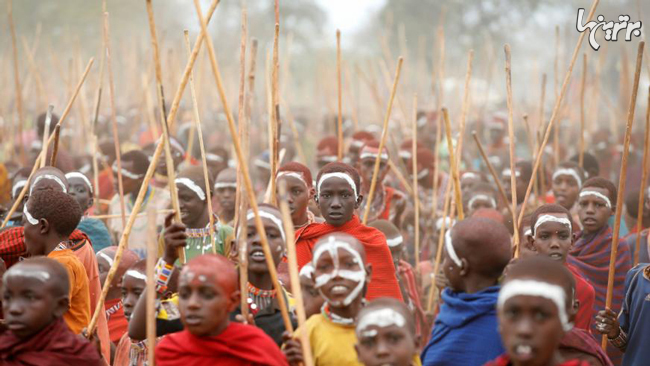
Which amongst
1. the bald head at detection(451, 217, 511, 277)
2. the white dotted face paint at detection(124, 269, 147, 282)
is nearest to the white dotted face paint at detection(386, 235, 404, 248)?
the white dotted face paint at detection(124, 269, 147, 282)

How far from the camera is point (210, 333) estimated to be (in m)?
3.26

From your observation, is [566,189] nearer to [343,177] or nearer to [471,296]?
[343,177]

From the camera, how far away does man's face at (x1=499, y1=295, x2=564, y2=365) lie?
2947 millimetres

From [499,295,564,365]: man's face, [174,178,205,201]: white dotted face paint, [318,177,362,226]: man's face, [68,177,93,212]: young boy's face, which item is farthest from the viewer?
[68,177,93,212]: young boy's face

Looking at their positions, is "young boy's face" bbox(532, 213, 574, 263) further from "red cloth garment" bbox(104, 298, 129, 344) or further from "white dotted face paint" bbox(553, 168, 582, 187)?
"white dotted face paint" bbox(553, 168, 582, 187)

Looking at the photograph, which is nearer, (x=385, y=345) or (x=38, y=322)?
(x=385, y=345)

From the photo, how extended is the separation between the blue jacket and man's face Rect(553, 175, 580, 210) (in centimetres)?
404

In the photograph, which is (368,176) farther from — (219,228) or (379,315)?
(379,315)

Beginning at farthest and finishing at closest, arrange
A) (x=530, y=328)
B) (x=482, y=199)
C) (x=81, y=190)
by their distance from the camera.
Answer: (x=482, y=199) → (x=81, y=190) → (x=530, y=328)

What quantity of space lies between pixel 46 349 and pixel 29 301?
205mm

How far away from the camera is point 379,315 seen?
126 inches

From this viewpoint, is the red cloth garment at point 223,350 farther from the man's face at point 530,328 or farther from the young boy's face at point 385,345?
the man's face at point 530,328

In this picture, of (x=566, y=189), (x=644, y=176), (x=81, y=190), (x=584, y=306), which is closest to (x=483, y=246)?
(x=584, y=306)

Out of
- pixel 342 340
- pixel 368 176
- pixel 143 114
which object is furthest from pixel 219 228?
pixel 143 114
